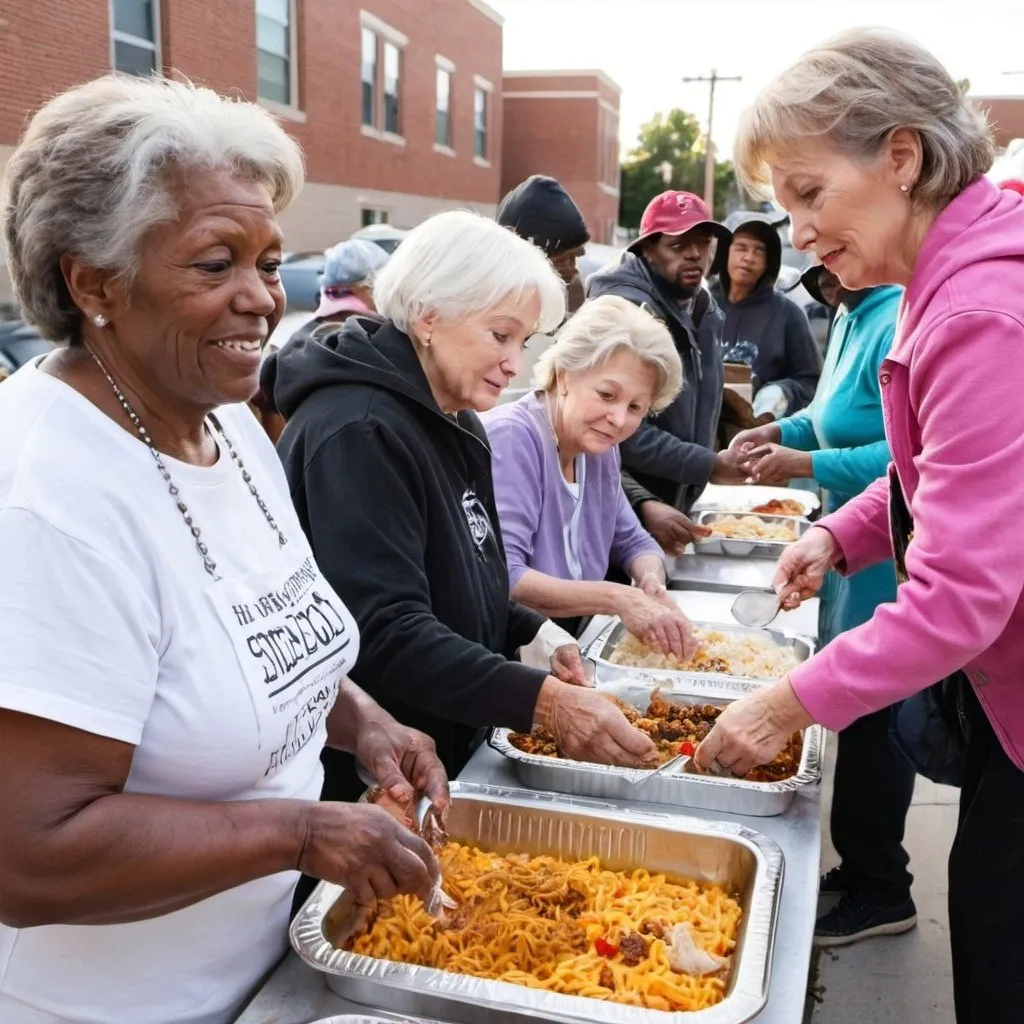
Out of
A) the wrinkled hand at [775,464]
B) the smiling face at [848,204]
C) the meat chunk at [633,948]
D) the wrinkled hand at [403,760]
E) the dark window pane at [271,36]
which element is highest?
the dark window pane at [271,36]

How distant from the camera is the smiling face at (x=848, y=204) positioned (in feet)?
5.40

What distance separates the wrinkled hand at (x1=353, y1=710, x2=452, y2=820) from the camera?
64.0 inches

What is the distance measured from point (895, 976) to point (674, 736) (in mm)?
1438

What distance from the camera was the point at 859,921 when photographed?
3150 mm

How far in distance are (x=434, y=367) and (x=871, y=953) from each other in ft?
7.64

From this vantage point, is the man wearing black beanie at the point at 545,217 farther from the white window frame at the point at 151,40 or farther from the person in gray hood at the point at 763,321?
the white window frame at the point at 151,40

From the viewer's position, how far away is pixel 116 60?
40.7 ft

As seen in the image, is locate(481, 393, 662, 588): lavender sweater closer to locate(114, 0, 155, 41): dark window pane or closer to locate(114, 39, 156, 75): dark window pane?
locate(114, 39, 156, 75): dark window pane

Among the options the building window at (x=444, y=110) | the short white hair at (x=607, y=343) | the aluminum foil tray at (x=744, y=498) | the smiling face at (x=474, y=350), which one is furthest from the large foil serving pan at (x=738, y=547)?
the building window at (x=444, y=110)

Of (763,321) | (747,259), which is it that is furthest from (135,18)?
(763,321)

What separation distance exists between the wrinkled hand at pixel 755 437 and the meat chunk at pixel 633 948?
8.86 feet

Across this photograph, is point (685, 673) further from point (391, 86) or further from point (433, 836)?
point (391, 86)

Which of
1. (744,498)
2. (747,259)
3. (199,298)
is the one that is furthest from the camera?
(747,259)

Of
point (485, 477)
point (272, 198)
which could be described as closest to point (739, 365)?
point (485, 477)
